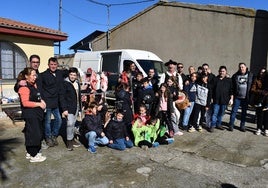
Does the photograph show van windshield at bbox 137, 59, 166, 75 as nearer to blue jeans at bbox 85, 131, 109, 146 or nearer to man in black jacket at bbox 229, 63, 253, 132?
man in black jacket at bbox 229, 63, 253, 132

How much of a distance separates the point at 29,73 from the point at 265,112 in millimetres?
5868

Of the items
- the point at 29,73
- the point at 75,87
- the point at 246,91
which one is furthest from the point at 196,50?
the point at 29,73

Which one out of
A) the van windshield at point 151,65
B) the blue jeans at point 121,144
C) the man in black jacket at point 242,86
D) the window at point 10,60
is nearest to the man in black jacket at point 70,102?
the blue jeans at point 121,144

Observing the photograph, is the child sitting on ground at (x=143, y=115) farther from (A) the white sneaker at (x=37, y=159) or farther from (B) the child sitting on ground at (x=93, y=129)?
(A) the white sneaker at (x=37, y=159)

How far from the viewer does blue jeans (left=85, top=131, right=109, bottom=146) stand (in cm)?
575

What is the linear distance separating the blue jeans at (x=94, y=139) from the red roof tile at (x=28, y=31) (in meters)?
6.86

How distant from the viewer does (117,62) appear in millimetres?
10969

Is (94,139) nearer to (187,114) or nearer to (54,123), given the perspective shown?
(54,123)

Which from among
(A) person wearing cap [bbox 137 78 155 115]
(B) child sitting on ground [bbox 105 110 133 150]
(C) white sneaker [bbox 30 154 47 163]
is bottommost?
(C) white sneaker [bbox 30 154 47 163]

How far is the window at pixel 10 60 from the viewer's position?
1111cm

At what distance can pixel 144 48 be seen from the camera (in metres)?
16.5

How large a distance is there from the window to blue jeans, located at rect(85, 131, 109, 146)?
6.92 m

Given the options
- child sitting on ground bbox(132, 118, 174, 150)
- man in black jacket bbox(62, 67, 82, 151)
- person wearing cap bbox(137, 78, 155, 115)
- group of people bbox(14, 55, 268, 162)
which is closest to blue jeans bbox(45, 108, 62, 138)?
group of people bbox(14, 55, 268, 162)

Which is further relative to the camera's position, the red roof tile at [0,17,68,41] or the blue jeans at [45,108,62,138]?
the red roof tile at [0,17,68,41]
